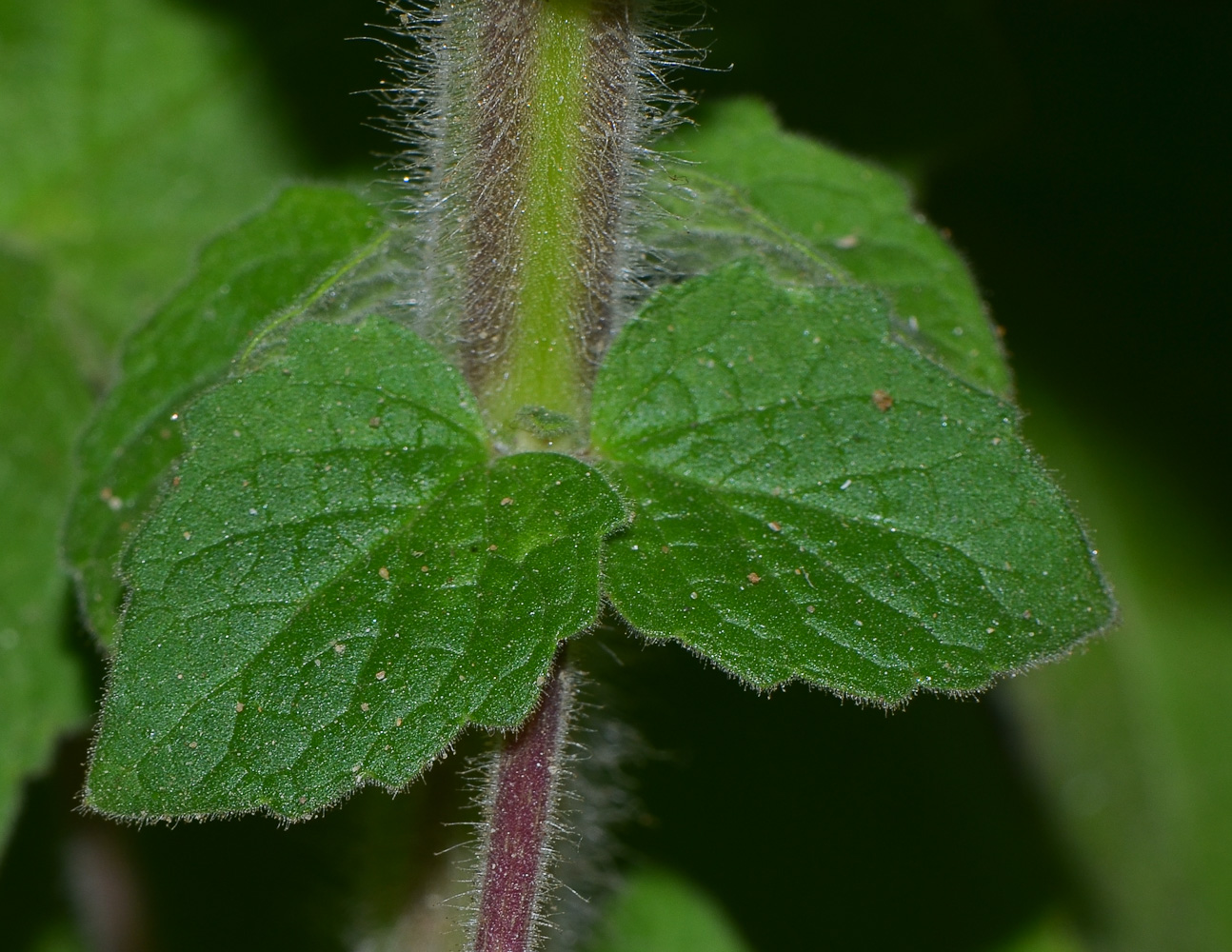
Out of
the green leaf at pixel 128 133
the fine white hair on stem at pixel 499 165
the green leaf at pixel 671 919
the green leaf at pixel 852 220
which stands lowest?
the green leaf at pixel 671 919

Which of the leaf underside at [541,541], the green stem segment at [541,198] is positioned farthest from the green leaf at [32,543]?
the green stem segment at [541,198]

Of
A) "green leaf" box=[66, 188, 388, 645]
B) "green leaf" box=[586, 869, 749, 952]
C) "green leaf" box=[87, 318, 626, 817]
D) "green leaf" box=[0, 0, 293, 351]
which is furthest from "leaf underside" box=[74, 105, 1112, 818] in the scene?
"green leaf" box=[586, 869, 749, 952]

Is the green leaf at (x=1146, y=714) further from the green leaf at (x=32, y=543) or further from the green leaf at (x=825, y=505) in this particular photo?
the green leaf at (x=32, y=543)

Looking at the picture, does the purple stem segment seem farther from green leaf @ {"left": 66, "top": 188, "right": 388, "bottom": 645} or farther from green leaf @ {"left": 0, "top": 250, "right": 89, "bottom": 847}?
green leaf @ {"left": 0, "top": 250, "right": 89, "bottom": 847}

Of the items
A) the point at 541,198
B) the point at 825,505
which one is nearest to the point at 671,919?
the point at 825,505

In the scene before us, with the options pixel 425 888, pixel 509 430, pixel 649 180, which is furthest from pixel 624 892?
pixel 649 180

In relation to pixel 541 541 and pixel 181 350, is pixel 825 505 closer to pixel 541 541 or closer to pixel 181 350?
pixel 541 541
